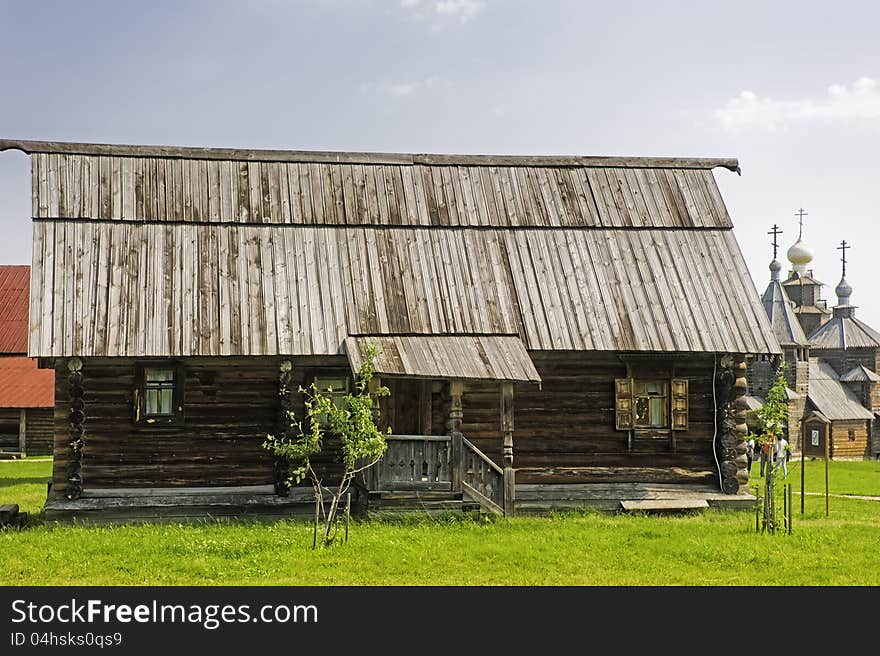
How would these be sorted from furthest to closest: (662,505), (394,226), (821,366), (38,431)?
(821,366) → (38,431) → (394,226) → (662,505)

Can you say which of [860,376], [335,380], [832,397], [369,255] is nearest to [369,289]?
[369,255]

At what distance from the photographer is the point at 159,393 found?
17375mm

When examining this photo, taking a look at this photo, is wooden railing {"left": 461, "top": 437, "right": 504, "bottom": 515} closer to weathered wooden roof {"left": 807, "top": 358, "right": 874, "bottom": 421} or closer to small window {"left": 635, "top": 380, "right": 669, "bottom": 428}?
small window {"left": 635, "top": 380, "right": 669, "bottom": 428}

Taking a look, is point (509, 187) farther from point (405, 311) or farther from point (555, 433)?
point (555, 433)

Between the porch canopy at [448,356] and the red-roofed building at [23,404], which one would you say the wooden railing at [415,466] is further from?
the red-roofed building at [23,404]

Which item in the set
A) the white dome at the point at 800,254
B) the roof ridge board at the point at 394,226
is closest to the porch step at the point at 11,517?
the roof ridge board at the point at 394,226

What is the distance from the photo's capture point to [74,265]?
58.0 ft

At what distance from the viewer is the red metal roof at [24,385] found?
117ft

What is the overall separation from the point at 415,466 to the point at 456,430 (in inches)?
35.7

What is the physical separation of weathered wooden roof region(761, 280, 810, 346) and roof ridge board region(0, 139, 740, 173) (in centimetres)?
3516

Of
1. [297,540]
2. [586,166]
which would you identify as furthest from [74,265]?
[586,166]

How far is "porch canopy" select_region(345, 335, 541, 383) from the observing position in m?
16.0

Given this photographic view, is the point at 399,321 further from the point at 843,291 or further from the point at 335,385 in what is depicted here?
the point at 843,291

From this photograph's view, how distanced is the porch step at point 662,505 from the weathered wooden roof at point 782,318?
1516 inches
